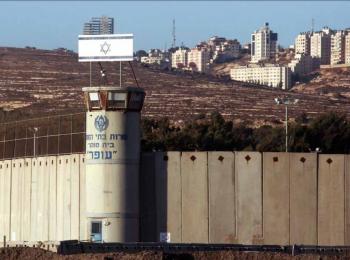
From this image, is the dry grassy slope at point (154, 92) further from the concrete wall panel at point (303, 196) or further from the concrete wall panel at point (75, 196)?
the concrete wall panel at point (303, 196)

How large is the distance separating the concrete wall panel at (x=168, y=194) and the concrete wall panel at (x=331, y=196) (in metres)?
4.93

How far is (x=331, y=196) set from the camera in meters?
53.9

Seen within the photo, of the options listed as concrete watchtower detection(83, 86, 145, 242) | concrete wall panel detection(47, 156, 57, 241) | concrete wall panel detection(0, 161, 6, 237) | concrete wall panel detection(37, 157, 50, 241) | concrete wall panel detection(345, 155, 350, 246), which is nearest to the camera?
concrete watchtower detection(83, 86, 145, 242)

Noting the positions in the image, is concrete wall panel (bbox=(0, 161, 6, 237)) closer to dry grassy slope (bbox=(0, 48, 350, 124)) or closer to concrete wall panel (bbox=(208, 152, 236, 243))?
concrete wall panel (bbox=(208, 152, 236, 243))

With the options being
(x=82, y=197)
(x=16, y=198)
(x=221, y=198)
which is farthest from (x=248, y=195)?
(x=16, y=198)

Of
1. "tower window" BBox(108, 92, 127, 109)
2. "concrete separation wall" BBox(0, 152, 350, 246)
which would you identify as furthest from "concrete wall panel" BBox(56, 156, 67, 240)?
"tower window" BBox(108, 92, 127, 109)

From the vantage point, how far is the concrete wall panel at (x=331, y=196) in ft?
177

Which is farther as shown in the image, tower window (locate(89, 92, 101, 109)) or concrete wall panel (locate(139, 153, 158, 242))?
concrete wall panel (locate(139, 153, 158, 242))

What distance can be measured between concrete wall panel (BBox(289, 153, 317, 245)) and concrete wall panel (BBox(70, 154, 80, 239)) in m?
8.27

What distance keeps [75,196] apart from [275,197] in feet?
26.4

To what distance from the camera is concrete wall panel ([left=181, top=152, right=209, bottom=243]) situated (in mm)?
54375

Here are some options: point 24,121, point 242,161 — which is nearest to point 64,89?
point 24,121

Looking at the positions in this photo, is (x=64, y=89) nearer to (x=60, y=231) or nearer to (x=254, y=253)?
(x=60, y=231)

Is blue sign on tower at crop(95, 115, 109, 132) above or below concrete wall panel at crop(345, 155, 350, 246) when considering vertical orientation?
above
